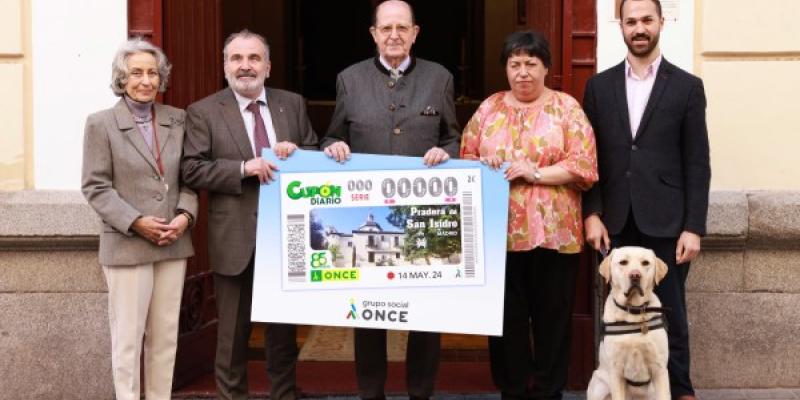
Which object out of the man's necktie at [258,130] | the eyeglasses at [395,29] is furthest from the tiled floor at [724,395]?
the eyeglasses at [395,29]

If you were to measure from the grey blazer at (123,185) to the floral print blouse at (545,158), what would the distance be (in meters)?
1.75

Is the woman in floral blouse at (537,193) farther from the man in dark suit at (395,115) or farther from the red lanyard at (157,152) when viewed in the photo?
the red lanyard at (157,152)

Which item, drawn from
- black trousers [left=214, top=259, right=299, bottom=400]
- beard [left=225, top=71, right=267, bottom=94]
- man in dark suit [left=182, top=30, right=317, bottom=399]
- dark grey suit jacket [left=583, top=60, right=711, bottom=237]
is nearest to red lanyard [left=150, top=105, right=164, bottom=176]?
man in dark suit [left=182, top=30, right=317, bottom=399]

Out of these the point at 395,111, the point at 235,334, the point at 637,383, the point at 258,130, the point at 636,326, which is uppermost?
the point at 395,111

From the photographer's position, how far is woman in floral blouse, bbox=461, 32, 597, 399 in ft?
18.4

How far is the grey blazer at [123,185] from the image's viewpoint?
5.28 metres

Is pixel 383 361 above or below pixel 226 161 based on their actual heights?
below

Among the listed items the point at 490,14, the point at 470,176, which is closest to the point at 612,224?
the point at 470,176

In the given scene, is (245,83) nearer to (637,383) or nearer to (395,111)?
(395,111)

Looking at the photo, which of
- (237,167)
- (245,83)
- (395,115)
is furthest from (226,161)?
(395,115)

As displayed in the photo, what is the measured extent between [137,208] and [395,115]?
146 cm

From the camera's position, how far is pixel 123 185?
5.36 m

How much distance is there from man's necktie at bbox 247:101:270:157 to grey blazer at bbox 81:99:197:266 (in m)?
0.49

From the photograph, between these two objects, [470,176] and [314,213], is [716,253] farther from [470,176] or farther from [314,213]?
[314,213]
